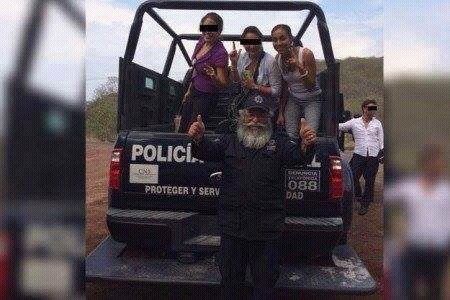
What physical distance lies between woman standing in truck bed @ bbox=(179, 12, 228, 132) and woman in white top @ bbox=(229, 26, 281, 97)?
15cm

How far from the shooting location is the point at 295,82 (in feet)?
9.66

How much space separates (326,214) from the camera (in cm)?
283

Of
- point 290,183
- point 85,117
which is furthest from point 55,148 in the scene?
point 290,183

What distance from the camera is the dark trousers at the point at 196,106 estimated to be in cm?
337

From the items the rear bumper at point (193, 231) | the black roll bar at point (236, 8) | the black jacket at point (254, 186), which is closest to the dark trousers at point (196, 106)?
the black roll bar at point (236, 8)

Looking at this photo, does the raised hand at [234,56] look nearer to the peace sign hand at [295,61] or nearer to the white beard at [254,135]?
the peace sign hand at [295,61]

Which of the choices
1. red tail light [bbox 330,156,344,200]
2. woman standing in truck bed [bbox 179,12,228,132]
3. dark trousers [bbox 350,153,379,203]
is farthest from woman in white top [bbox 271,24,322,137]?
dark trousers [bbox 350,153,379,203]

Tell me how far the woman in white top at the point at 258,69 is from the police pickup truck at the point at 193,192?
0.23 m

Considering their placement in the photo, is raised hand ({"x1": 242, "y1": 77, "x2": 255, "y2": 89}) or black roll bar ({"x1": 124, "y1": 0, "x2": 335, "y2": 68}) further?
raised hand ({"x1": 242, "y1": 77, "x2": 255, "y2": 89})

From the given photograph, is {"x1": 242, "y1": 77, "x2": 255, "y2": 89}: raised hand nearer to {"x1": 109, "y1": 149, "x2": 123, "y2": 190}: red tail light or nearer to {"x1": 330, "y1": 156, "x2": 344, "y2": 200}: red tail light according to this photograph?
{"x1": 330, "y1": 156, "x2": 344, "y2": 200}: red tail light

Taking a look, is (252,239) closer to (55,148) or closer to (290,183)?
(290,183)

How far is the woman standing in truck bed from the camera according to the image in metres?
3.02

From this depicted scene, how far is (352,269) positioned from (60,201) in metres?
1.85

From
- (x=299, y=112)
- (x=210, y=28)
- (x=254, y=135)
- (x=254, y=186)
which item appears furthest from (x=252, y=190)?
(x=210, y=28)
